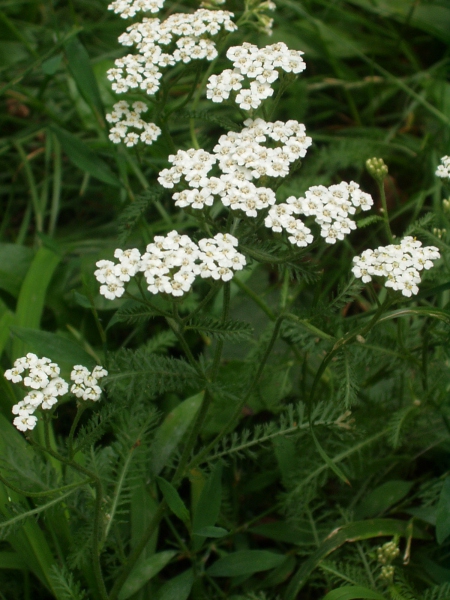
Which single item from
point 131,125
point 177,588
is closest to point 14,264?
point 131,125

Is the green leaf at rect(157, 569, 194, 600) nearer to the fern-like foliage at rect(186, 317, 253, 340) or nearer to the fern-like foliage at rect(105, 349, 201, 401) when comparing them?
the fern-like foliage at rect(105, 349, 201, 401)

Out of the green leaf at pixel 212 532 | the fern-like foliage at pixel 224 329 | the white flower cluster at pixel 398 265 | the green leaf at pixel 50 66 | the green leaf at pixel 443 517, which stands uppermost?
the white flower cluster at pixel 398 265

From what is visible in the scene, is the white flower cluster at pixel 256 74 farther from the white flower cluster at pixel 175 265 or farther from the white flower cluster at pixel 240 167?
the white flower cluster at pixel 175 265

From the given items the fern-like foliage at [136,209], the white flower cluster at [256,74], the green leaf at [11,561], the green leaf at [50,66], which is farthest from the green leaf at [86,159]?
the green leaf at [11,561]

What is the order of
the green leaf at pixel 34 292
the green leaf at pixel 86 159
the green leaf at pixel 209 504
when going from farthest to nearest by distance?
the green leaf at pixel 86 159
the green leaf at pixel 34 292
the green leaf at pixel 209 504

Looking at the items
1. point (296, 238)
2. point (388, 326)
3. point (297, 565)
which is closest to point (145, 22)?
point (296, 238)

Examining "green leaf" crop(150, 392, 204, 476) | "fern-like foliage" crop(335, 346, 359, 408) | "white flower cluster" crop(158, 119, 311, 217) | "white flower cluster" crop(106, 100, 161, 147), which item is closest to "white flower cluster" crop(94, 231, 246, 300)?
"white flower cluster" crop(158, 119, 311, 217)
